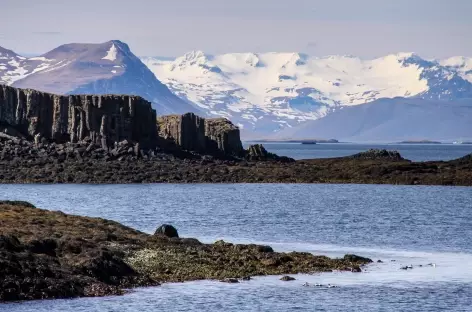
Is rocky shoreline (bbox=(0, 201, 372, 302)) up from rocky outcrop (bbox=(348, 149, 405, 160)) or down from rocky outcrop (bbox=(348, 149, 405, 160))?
down

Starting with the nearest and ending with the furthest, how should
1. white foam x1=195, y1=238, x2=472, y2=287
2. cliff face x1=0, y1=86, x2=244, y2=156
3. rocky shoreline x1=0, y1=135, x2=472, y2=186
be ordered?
white foam x1=195, y1=238, x2=472, y2=287
rocky shoreline x1=0, y1=135, x2=472, y2=186
cliff face x1=0, y1=86, x2=244, y2=156

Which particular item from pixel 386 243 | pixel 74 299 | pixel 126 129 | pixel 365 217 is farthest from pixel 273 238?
pixel 126 129

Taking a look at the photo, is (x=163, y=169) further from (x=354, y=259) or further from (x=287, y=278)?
(x=287, y=278)

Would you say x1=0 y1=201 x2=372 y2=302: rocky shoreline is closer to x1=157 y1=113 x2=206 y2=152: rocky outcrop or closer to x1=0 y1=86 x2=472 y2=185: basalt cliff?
x1=0 y1=86 x2=472 y2=185: basalt cliff

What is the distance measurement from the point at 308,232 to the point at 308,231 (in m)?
0.69

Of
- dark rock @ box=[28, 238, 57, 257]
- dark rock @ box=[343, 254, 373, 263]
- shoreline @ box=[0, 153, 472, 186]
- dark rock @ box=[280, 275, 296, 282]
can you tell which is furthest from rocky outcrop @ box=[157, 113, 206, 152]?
dark rock @ box=[280, 275, 296, 282]

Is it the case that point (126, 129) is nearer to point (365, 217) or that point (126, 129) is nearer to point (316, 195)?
point (316, 195)

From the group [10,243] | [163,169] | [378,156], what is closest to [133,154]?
[163,169]

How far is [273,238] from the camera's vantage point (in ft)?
213

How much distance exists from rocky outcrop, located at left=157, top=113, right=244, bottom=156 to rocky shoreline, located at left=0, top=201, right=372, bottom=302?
254 feet

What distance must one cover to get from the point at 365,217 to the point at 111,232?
30.3 meters

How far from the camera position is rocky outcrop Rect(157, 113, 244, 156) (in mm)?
136125

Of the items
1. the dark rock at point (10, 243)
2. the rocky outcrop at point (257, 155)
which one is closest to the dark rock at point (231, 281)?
the dark rock at point (10, 243)

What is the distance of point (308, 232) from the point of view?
69438mm
